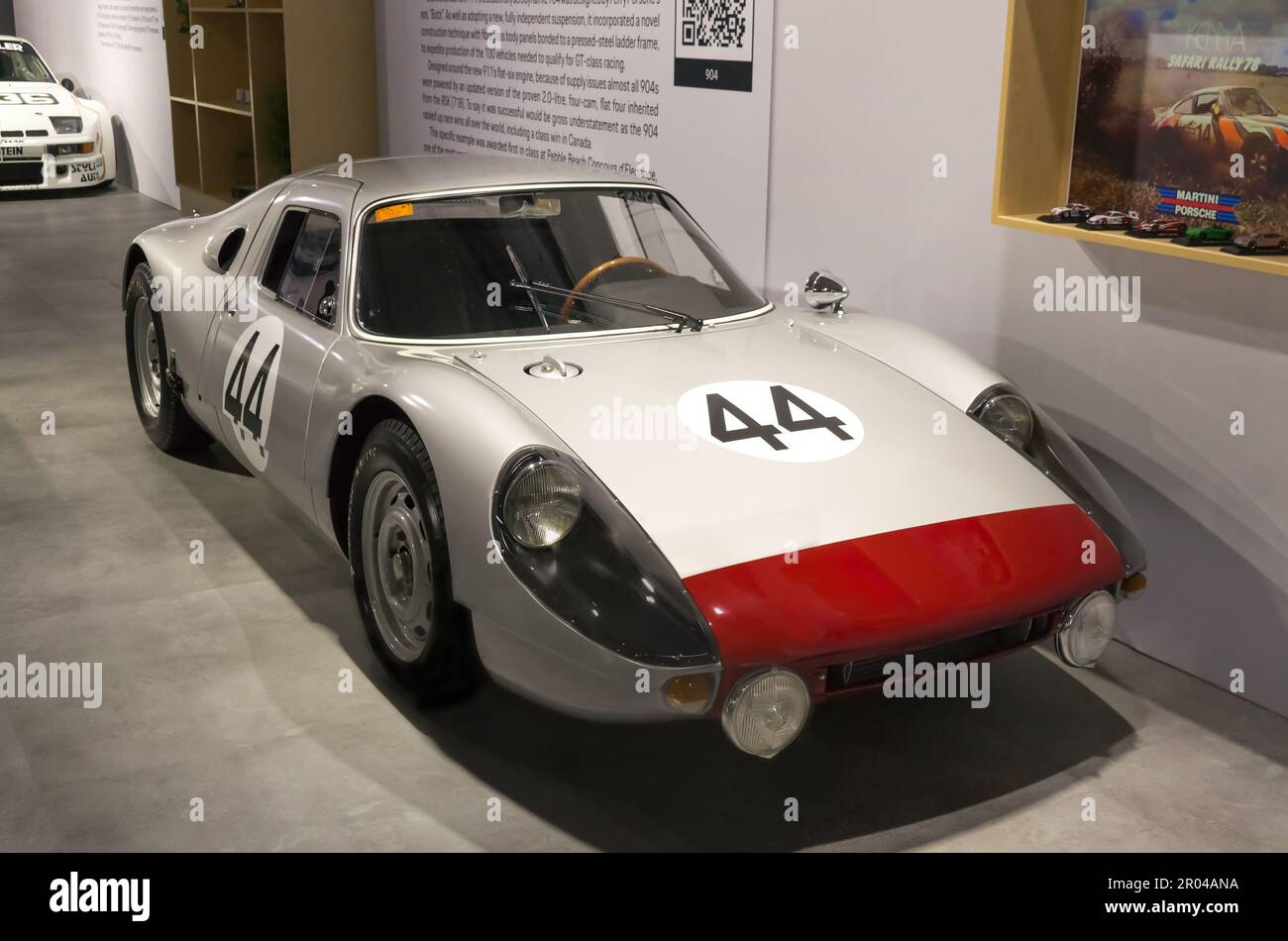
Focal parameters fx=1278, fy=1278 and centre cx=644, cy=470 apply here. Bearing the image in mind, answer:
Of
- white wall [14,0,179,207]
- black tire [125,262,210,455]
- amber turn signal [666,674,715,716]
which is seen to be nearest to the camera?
amber turn signal [666,674,715,716]

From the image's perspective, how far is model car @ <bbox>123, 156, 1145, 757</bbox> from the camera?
2357 millimetres

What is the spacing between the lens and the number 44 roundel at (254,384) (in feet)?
11.4

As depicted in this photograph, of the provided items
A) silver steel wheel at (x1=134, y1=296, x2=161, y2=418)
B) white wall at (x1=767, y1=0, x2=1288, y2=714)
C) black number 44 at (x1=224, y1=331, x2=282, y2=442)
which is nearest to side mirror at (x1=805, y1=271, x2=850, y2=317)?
white wall at (x1=767, y1=0, x2=1288, y2=714)

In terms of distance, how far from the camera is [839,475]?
8.68 ft

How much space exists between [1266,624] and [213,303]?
3097 millimetres

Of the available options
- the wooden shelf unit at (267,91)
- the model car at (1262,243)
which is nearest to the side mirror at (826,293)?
the model car at (1262,243)

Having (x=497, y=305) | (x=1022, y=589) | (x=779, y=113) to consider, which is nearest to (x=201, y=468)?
(x=497, y=305)

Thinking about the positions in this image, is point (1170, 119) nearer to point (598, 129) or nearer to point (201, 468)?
point (598, 129)

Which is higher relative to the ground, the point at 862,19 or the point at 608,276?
the point at 862,19

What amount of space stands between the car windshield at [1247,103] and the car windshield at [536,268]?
4.11 ft

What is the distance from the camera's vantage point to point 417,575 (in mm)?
2799

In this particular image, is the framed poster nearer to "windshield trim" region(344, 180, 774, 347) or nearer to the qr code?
"windshield trim" region(344, 180, 774, 347)

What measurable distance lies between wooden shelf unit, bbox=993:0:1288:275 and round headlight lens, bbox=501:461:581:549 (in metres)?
1.52

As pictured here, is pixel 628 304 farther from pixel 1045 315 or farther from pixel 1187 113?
pixel 1187 113
